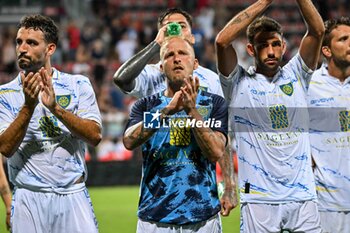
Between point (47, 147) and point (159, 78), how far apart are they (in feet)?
5.24

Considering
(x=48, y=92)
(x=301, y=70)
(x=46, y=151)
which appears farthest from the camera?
(x=301, y=70)

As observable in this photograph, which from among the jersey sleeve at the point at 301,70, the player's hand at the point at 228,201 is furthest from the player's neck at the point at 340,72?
the player's hand at the point at 228,201

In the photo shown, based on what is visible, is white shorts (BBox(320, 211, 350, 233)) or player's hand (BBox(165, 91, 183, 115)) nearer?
player's hand (BBox(165, 91, 183, 115))

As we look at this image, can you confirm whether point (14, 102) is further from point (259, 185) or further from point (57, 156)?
point (259, 185)

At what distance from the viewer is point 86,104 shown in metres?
6.58

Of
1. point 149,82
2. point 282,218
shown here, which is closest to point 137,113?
point 149,82

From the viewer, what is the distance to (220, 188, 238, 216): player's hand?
6688 mm

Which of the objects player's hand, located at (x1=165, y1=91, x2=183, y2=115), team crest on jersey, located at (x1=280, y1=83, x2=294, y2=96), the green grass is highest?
team crest on jersey, located at (x1=280, y1=83, x2=294, y2=96)

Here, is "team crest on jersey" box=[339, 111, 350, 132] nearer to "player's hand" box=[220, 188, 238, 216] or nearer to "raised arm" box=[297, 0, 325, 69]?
"raised arm" box=[297, 0, 325, 69]

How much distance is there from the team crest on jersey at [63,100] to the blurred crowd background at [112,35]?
10043 mm

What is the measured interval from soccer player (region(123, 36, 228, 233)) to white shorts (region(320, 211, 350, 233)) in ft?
4.77

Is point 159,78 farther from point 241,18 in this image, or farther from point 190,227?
point 190,227
